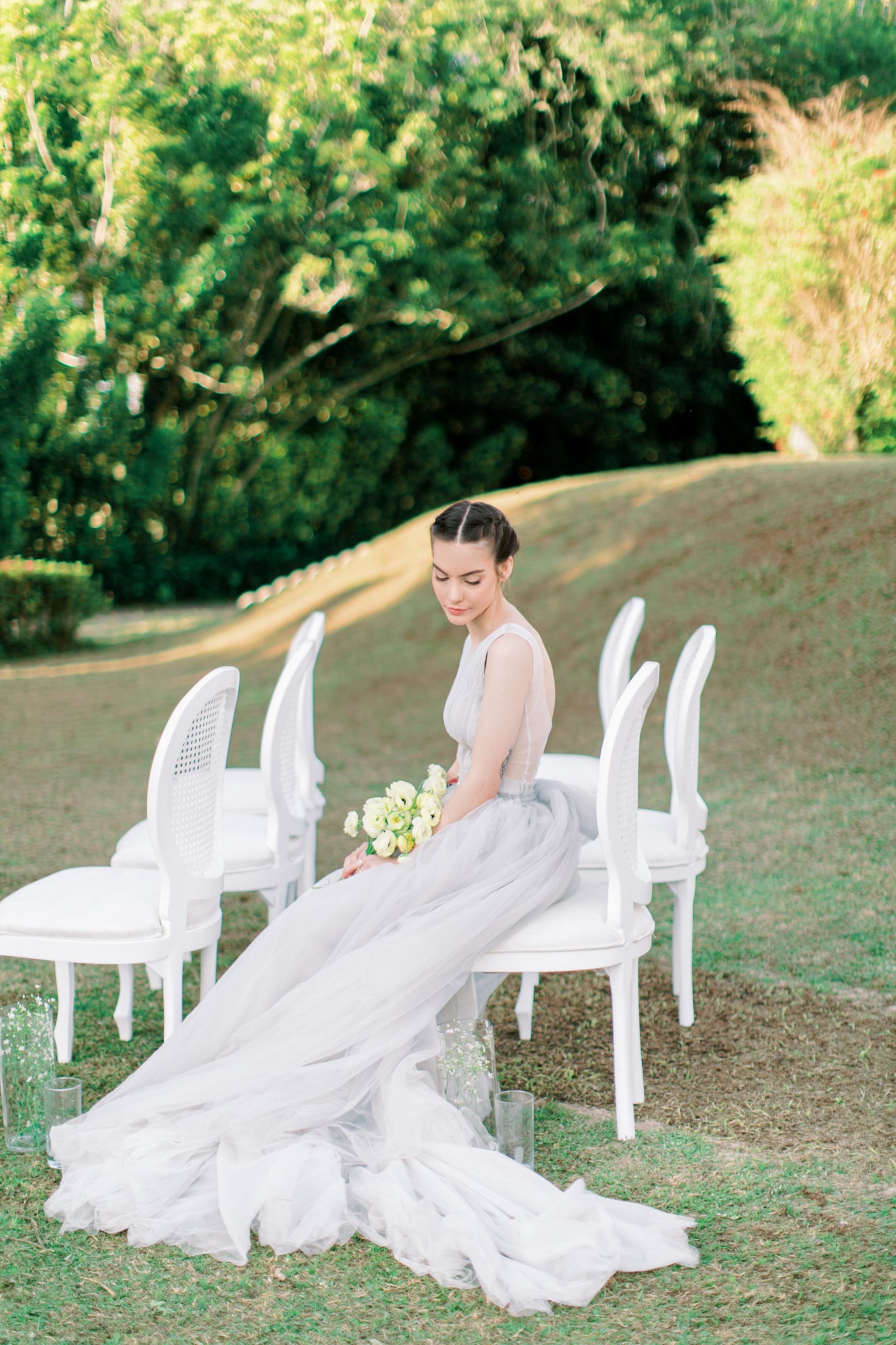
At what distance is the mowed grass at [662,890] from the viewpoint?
2.48 m

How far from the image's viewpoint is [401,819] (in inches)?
129

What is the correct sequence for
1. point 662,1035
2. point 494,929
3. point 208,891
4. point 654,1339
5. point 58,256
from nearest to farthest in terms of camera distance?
point 654,1339, point 494,929, point 208,891, point 662,1035, point 58,256

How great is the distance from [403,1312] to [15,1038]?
4.12 ft

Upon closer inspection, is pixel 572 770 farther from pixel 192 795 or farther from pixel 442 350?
pixel 442 350

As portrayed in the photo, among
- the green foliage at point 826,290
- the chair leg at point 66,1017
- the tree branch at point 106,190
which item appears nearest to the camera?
the chair leg at point 66,1017

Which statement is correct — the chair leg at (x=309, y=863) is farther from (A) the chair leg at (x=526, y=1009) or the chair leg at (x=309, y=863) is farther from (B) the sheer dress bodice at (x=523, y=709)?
(B) the sheer dress bodice at (x=523, y=709)

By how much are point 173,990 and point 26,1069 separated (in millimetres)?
394

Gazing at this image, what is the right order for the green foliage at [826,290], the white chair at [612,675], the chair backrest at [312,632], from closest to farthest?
the chair backrest at [312,632], the white chair at [612,675], the green foliage at [826,290]

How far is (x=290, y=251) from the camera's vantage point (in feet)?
63.1

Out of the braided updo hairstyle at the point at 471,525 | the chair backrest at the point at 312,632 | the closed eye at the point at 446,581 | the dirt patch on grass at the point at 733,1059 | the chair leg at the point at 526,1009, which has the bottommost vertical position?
the dirt patch on grass at the point at 733,1059

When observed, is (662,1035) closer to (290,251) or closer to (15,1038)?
(15,1038)

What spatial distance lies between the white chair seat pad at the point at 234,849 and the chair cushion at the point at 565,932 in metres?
1.06

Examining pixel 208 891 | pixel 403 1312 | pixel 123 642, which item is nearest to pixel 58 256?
pixel 123 642

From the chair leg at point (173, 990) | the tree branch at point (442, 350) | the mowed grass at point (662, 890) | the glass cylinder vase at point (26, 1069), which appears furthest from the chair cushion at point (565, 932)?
the tree branch at point (442, 350)
